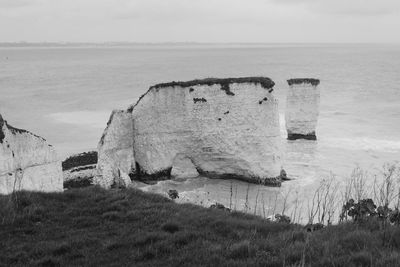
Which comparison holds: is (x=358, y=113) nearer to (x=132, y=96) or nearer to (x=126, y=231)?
(x=132, y=96)

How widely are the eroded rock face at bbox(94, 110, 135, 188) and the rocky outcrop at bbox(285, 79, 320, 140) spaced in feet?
61.2

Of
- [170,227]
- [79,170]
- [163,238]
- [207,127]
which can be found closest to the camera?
[163,238]

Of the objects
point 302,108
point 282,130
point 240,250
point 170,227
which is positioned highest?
point 240,250

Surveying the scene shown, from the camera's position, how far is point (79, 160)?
1255 inches

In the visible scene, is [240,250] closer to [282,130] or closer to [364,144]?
[364,144]

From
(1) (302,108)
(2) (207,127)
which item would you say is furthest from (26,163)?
(1) (302,108)

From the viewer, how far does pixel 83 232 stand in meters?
9.15

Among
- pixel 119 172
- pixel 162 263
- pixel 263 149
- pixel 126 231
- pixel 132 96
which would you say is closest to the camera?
pixel 162 263

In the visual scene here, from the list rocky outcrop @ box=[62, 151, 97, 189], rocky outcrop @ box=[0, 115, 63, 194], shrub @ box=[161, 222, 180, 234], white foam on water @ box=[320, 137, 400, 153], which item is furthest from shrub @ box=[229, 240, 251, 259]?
white foam on water @ box=[320, 137, 400, 153]

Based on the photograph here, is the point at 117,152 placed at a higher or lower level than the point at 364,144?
higher

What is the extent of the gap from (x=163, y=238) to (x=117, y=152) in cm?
1892

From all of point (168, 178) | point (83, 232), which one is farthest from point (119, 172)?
point (83, 232)

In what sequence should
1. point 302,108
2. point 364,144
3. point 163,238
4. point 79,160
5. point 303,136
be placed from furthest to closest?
point 303,136 → point 302,108 → point 364,144 → point 79,160 → point 163,238

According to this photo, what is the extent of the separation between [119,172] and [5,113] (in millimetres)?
34374
